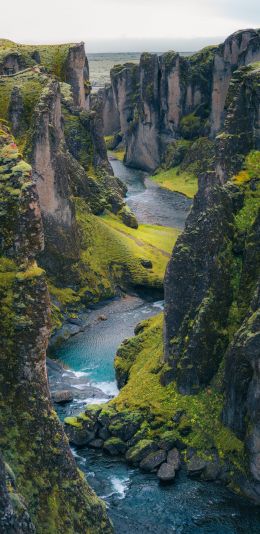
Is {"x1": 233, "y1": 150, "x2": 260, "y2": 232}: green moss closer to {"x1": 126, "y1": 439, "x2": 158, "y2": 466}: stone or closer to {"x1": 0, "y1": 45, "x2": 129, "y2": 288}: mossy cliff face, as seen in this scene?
{"x1": 126, "y1": 439, "x2": 158, "y2": 466}: stone

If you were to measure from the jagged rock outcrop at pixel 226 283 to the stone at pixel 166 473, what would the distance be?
4.89 metres

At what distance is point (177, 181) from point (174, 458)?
10498 cm

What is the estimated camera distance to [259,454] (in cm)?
5103

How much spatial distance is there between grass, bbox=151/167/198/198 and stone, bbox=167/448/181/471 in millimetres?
92061

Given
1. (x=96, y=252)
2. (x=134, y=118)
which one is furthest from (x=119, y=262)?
(x=134, y=118)

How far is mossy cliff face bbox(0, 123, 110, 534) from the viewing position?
40.2 meters

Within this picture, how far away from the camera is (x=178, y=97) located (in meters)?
166

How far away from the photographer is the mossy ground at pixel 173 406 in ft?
180

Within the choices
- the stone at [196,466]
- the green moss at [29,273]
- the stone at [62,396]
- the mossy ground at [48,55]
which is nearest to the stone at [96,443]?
the stone at [196,466]

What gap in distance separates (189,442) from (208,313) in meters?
9.70

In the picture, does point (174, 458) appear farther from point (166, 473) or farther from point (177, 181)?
point (177, 181)

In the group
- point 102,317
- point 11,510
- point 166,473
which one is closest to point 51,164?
point 102,317

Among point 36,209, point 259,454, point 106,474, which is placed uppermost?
point 36,209

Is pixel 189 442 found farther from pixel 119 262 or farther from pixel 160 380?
pixel 119 262
